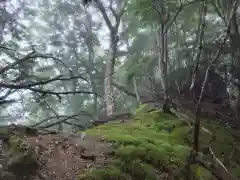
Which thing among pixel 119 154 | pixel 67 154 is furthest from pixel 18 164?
pixel 119 154

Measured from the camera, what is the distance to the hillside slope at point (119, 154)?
4.52 m

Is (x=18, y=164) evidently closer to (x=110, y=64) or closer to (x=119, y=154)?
(x=119, y=154)

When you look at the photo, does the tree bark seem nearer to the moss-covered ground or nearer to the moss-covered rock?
the moss-covered ground

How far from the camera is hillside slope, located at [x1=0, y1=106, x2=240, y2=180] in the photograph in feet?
14.8

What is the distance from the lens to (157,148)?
19.7 feet

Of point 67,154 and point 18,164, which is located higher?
point 18,164

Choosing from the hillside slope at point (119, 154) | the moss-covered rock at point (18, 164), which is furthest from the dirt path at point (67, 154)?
the moss-covered rock at point (18, 164)

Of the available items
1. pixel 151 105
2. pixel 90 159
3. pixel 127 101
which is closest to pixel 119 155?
pixel 90 159

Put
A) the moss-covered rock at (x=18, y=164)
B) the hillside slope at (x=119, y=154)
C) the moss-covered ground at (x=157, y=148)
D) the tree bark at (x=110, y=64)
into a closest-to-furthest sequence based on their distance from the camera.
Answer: the moss-covered rock at (x=18, y=164) → the hillside slope at (x=119, y=154) → the moss-covered ground at (x=157, y=148) → the tree bark at (x=110, y=64)

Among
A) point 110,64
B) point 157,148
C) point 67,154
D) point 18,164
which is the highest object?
point 110,64

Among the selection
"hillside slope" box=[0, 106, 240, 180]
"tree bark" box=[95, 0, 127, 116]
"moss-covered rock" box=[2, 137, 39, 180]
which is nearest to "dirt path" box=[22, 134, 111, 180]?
"hillside slope" box=[0, 106, 240, 180]

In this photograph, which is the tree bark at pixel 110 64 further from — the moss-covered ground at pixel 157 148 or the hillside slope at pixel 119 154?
the hillside slope at pixel 119 154

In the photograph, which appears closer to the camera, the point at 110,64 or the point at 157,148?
the point at 157,148

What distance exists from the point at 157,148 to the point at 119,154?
1.00m
